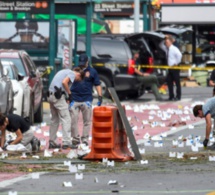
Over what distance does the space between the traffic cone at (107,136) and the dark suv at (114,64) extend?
52.3 feet

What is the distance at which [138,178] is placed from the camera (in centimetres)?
1405

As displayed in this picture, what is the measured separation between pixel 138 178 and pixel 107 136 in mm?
2655

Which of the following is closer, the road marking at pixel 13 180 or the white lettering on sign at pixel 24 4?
the road marking at pixel 13 180

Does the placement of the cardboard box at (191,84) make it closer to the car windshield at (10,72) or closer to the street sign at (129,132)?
the car windshield at (10,72)

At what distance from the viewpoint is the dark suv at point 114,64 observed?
32938mm

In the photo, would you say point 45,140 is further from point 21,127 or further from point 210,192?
point 210,192

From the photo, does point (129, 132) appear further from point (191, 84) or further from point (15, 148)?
point (191, 84)

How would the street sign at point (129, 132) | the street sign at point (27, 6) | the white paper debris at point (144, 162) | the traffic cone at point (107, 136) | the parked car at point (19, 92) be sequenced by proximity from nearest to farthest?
the white paper debris at point (144, 162), the street sign at point (129, 132), the traffic cone at point (107, 136), the parked car at point (19, 92), the street sign at point (27, 6)

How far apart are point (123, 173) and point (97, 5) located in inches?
1346

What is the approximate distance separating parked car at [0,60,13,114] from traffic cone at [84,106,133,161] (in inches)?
196

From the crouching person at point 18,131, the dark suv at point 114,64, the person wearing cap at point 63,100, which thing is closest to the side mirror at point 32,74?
the person wearing cap at point 63,100

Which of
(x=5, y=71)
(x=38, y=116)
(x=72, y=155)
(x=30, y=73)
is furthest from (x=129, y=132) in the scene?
(x=38, y=116)

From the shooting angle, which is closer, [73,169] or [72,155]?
[73,169]

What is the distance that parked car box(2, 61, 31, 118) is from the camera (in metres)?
22.9
